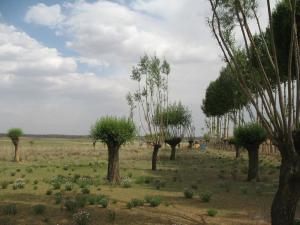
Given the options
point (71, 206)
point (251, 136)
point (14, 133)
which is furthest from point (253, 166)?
point (14, 133)

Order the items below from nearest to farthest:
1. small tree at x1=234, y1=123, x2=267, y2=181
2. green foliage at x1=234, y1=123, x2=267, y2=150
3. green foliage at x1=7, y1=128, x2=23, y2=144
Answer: small tree at x1=234, y1=123, x2=267, y2=181, green foliage at x1=234, y1=123, x2=267, y2=150, green foliage at x1=7, y1=128, x2=23, y2=144

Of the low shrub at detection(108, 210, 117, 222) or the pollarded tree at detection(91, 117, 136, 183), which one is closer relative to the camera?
the low shrub at detection(108, 210, 117, 222)

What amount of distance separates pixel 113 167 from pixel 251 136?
31.8ft

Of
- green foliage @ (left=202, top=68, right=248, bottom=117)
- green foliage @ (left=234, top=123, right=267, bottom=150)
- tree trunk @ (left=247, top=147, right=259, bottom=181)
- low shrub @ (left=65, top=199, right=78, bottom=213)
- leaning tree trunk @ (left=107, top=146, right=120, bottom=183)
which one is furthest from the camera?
green foliage @ (left=202, top=68, right=248, bottom=117)

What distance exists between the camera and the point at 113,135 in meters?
24.3

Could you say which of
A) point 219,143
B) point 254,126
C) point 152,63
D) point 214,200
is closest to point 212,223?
point 214,200

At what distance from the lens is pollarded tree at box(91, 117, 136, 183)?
24109 mm

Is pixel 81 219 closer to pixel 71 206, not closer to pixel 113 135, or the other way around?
Answer: pixel 71 206

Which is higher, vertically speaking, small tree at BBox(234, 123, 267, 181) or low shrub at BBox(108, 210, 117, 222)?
small tree at BBox(234, 123, 267, 181)

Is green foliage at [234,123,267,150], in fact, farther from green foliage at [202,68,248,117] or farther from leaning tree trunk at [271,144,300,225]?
green foliage at [202,68,248,117]

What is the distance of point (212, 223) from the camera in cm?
1404

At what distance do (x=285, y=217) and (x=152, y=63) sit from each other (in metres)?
31.0

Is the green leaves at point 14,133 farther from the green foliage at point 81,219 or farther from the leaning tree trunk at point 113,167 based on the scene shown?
the green foliage at point 81,219

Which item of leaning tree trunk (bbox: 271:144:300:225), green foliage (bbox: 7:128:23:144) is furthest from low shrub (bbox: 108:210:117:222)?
green foliage (bbox: 7:128:23:144)
